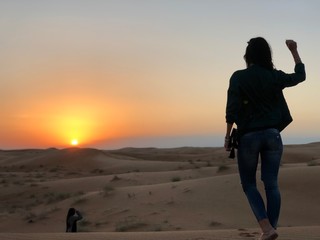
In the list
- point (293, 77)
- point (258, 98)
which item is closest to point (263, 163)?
point (258, 98)

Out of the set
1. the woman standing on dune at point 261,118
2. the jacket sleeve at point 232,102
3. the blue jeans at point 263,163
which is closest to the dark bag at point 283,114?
the woman standing on dune at point 261,118

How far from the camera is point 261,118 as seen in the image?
459cm

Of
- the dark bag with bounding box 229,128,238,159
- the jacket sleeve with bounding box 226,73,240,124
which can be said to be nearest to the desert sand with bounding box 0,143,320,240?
→ the dark bag with bounding box 229,128,238,159

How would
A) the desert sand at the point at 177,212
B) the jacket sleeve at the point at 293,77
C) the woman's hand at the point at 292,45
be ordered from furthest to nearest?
the desert sand at the point at 177,212
the woman's hand at the point at 292,45
the jacket sleeve at the point at 293,77

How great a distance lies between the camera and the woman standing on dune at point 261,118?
15.0 feet

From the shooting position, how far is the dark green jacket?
15.1 feet

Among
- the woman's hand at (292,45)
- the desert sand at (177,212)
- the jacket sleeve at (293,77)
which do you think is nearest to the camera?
the jacket sleeve at (293,77)

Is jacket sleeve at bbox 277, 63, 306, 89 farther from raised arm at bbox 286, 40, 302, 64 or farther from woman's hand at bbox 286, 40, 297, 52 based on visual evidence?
woman's hand at bbox 286, 40, 297, 52

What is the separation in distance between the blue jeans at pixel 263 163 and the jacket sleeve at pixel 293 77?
49 cm

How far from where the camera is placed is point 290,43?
16.0 ft

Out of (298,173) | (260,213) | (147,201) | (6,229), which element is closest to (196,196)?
(147,201)

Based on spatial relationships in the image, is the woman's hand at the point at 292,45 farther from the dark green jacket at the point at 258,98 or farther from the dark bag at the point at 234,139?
the dark bag at the point at 234,139

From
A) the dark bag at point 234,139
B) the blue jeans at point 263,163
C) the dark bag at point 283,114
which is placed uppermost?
the dark bag at point 283,114

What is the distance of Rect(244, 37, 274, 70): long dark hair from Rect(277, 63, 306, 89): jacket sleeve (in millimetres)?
166
